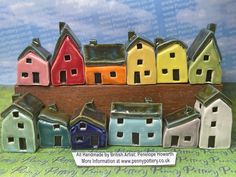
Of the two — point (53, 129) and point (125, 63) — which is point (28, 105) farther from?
point (125, 63)

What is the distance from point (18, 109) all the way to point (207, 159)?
132cm

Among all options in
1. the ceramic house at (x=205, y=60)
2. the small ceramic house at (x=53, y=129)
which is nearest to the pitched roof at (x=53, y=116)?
the small ceramic house at (x=53, y=129)

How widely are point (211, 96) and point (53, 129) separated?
1.13 meters

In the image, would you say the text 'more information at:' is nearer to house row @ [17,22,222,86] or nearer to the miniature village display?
the miniature village display

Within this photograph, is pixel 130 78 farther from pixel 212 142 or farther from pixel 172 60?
pixel 212 142

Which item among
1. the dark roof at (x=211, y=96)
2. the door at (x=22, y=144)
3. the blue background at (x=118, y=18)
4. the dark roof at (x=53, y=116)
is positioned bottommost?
the door at (x=22, y=144)

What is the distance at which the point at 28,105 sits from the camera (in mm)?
2816

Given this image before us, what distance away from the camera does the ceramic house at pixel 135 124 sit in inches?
111

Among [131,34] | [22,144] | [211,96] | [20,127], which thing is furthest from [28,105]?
[211,96]

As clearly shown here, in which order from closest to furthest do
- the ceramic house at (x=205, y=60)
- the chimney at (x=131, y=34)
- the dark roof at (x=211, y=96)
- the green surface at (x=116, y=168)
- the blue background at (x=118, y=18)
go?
the green surface at (x=116, y=168)
the dark roof at (x=211, y=96)
the ceramic house at (x=205, y=60)
the chimney at (x=131, y=34)
the blue background at (x=118, y=18)

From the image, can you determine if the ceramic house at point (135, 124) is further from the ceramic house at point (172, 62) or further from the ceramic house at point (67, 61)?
the ceramic house at point (67, 61)

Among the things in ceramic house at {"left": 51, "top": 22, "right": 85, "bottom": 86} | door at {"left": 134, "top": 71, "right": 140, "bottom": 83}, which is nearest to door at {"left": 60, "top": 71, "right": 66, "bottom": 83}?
ceramic house at {"left": 51, "top": 22, "right": 85, "bottom": 86}

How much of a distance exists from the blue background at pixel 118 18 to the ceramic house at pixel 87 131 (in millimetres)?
755

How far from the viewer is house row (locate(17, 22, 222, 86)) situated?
288cm
